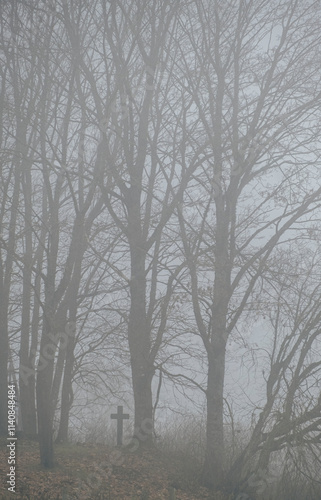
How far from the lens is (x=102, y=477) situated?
1052cm

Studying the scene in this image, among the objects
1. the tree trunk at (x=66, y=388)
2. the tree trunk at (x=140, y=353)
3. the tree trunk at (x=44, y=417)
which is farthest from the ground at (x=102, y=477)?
the tree trunk at (x=66, y=388)

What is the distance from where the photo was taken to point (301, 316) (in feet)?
36.7

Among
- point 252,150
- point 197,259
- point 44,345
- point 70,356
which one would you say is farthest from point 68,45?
point 70,356

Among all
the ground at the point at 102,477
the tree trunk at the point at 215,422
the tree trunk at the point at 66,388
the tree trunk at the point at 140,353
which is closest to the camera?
the ground at the point at 102,477

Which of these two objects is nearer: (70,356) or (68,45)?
(68,45)

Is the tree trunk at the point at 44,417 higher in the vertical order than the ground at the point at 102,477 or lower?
higher

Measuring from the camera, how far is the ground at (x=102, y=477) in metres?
9.48

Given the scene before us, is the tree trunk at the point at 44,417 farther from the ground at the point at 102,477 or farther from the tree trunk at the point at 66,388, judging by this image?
the tree trunk at the point at 66,388

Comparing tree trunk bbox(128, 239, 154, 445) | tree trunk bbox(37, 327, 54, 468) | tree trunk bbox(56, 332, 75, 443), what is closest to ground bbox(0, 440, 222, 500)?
tree trunk bbox(37, 327, 54, 468)

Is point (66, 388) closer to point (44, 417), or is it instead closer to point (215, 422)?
point (44, 417)

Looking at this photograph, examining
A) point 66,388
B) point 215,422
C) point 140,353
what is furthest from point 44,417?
point 66,388

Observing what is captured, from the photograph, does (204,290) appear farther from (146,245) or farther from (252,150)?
(252,150)

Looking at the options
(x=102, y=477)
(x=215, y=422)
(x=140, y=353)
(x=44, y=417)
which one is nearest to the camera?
(x=102, y=477)

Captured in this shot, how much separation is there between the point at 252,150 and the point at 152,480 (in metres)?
6.83
